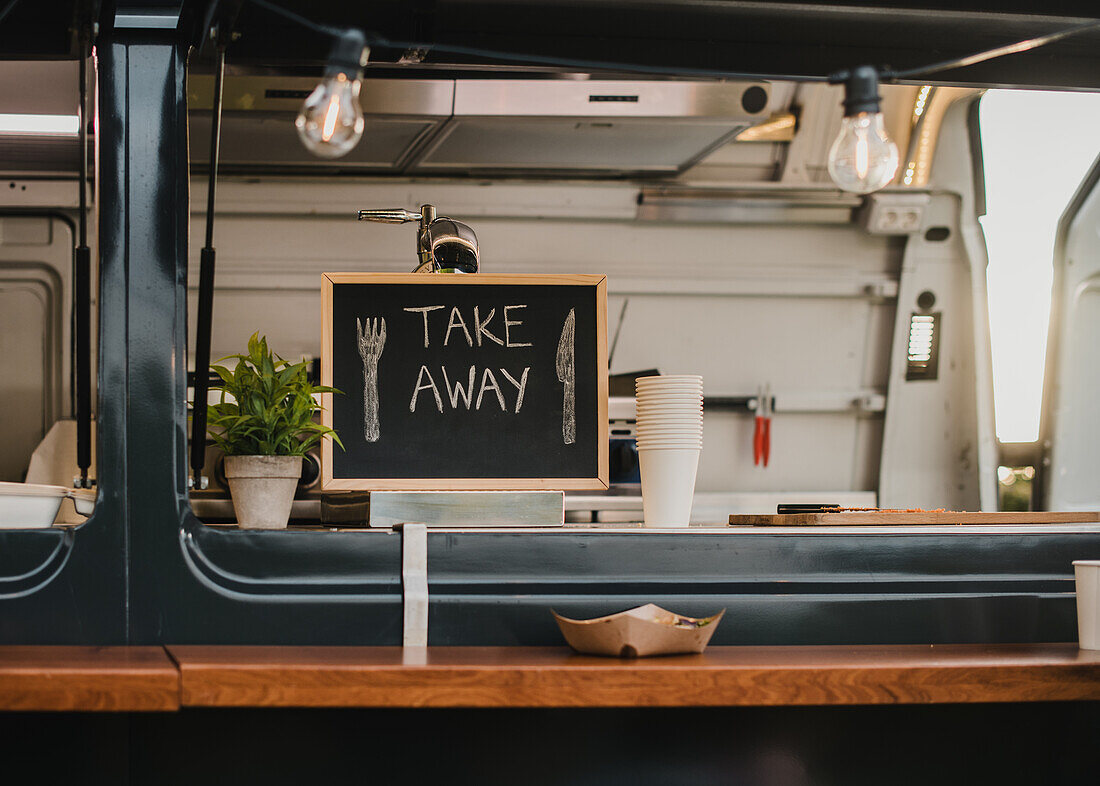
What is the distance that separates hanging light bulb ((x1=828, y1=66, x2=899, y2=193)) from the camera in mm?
1573

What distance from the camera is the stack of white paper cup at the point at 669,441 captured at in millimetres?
1966

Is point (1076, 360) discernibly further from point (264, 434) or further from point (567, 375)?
point (264, 434)

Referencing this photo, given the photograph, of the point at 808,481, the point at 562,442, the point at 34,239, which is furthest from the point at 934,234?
the point at 34,239

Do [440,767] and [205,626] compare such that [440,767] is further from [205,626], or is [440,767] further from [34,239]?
[34,239]

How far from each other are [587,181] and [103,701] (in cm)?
310

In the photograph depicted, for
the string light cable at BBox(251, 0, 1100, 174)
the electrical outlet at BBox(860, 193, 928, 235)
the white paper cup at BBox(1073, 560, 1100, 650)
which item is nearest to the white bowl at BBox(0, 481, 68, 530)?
the string light cable at BBox(251, 0, 1100, 174)

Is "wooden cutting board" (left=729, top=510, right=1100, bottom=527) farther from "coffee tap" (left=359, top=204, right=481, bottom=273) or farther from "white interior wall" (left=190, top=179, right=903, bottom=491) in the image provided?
"white interior wall" (left=190, top=179, right=903, bottom=491)

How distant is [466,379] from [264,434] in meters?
0.37

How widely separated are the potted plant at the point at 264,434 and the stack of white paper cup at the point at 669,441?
0.56m

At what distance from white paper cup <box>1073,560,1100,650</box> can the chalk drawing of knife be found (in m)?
0.87

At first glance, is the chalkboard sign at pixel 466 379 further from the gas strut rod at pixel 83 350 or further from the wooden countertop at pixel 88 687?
the wooden countertop at pixel 88 687

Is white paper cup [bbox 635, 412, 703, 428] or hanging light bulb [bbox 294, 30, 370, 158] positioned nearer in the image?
hanging light bulb [bbox 294, 30, 370, 158]

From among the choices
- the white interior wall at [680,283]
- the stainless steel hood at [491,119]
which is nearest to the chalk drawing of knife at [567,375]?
the stainless steel hood at [491,119]

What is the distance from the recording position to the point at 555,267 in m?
4.20
